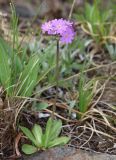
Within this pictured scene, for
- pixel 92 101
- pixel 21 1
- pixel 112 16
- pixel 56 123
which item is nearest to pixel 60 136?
pixel 56 123

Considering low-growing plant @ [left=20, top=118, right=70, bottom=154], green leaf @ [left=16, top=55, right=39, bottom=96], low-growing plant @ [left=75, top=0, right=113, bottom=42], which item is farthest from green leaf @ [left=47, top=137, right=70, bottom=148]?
low-growing plant @ [left=75, top=0, right=113, bottom=42]

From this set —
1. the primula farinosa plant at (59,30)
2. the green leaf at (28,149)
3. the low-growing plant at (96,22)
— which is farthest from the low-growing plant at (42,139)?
the low-growing plant at (96,22)

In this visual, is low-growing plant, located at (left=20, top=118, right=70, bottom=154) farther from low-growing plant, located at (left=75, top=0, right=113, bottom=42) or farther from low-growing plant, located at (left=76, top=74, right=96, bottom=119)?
low-growing plant, located at (left=75, top=0, right=113, bottom=42)

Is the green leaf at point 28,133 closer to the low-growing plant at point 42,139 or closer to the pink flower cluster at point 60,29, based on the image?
the low-growing plant at point 42,139

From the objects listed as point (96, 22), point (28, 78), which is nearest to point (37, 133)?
point (28, 78)

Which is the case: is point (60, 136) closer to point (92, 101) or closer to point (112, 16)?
point (92, 101)

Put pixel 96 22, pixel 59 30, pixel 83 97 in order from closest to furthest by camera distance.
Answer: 1. pixel 59 30
2. pixel 83 97
3. pixel 96 22

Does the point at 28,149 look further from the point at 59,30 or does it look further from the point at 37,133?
the point at 59,30

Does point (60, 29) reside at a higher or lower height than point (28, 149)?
higher
